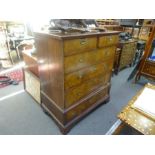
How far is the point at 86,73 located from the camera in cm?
161

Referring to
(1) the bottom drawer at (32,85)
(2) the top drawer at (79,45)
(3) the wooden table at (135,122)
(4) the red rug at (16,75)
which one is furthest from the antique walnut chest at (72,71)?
(4) the red rug at (16,75)

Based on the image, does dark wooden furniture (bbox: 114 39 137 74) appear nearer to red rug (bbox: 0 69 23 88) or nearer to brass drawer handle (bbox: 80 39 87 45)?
brass drawer handle (bbox: 80 39 87 45)

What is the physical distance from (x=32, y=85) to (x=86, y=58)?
3.57 feet

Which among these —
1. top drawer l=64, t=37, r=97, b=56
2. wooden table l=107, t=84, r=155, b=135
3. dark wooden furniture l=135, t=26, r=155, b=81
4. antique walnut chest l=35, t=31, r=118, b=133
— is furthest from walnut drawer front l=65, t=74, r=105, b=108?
dark wooden furniture l=135, t=26, r=155, b=81

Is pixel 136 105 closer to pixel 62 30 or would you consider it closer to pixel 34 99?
pixel 62 30

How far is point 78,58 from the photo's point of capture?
1.41 metres

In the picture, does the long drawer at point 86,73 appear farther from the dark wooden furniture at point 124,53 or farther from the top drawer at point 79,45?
the dark wooden furniture at point 124,53

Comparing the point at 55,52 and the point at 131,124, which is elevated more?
the point at 55,52

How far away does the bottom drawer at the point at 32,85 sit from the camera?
6.73 feet

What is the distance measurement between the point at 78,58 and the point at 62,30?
332 mm

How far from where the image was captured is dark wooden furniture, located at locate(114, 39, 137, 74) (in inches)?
119

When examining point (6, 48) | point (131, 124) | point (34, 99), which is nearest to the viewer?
point (131, 124)
